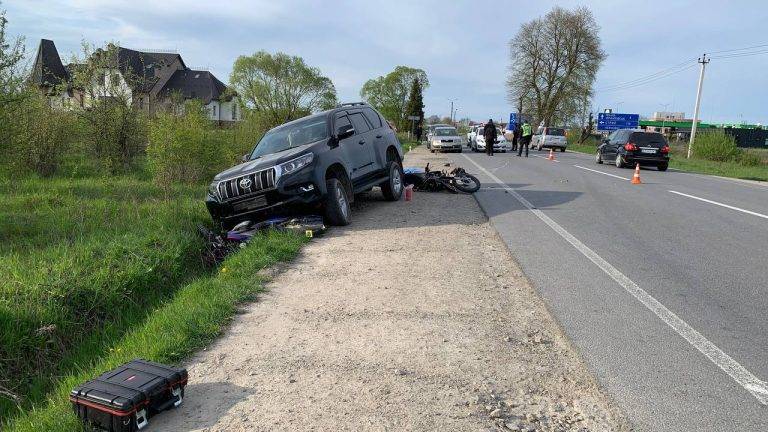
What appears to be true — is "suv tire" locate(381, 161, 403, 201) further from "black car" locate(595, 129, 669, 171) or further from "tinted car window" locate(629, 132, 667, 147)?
"tinted car window" locate(629, 132, 667, 147)

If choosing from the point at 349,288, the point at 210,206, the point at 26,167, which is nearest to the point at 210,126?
the point at 26,167

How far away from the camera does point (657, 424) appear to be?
2994 mm

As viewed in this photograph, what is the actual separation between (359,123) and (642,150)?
1565 centimetres

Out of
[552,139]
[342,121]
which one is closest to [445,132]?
[552,139]

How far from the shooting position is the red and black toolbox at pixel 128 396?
9.77 ft

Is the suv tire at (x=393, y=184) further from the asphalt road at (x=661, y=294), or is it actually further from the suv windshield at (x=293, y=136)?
the suv windshield at (x=293, y=136)

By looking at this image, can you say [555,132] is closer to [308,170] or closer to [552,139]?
[552,139]

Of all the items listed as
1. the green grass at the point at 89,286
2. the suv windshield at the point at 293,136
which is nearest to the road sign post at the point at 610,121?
the suv windshield at the point at 293,136

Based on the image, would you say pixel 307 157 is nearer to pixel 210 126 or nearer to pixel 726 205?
pixel 210 126

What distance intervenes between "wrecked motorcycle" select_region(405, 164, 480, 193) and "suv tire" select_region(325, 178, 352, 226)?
4.30 m

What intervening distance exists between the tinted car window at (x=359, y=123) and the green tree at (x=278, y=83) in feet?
154

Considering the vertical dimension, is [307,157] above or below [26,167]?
above

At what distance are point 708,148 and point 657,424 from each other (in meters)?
35.6

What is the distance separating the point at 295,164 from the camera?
8.16 metres
